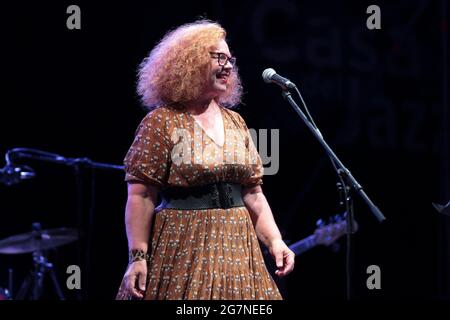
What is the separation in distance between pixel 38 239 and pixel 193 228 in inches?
90.0

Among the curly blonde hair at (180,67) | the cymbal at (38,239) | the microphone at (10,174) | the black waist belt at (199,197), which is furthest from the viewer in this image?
the cymbal at (38,239)

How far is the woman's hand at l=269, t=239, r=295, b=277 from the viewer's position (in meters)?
2.74

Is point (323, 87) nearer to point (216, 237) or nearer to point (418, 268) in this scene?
point (418, 268)

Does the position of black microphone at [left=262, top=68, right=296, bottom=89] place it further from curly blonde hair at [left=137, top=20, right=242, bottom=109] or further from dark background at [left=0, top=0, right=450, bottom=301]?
dark background at [left=0, top=0, right=450, bottom=301]

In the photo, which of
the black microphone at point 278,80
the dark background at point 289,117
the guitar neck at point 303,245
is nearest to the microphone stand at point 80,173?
the dark background at point 289,117

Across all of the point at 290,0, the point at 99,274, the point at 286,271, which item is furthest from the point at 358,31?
the point at 286,271

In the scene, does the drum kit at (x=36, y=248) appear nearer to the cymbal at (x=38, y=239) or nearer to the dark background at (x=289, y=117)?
the cymbal at (x=38, y=239)

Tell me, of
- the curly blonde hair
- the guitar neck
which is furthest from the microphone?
the guitar neck

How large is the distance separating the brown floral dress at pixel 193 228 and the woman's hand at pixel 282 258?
83mm

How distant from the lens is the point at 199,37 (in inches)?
112

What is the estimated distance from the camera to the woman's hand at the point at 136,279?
2521mm

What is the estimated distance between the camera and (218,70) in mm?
2814

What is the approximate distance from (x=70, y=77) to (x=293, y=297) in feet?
7.85
